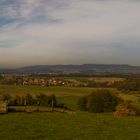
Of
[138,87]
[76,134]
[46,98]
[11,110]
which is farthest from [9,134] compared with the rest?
[138,87]

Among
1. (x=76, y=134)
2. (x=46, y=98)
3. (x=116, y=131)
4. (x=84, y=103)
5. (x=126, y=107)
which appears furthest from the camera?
(x=84, y=103)

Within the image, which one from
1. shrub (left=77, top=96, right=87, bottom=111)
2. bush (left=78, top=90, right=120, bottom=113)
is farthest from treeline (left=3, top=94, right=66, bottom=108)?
shrub (left=77, top=96, right=87, bottom=111)

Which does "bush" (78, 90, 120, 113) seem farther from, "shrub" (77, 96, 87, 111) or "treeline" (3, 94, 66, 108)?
"treeline" (3, 94, 66, 108)

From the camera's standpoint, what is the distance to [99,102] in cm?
8050

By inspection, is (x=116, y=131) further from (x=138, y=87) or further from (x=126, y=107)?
(x=138, y=87)

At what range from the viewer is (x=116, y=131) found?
72.8ft

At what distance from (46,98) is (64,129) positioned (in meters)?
54.9

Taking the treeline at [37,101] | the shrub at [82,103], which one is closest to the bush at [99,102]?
the shrub at [82,103]

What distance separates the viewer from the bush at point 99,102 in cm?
7925

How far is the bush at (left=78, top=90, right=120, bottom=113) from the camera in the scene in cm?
7925

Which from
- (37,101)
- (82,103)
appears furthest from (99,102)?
(37,101)

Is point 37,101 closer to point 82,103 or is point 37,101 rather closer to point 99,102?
point 99,102

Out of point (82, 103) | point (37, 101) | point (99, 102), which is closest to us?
point (37, 101)

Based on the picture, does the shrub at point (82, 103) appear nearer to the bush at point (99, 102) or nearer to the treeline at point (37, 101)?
the bush at point (99, 102)
